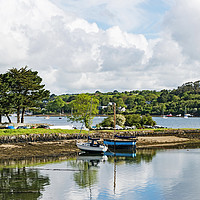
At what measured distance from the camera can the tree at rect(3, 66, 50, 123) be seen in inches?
3433

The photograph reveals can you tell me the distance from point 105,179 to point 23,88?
56808 mm

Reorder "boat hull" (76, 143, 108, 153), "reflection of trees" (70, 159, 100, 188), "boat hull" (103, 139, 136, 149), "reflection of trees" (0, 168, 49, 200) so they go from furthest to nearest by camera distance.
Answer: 1. "boat hull" (103, 139, 136, 149)
2. "boat hull" (76, 143, 108, 153)
3. "reflection of trees" (70, 159, 100, 188)
4. "reflection of trees" (0, 168, 49, 200)

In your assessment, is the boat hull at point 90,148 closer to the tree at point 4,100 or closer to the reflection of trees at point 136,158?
the reflection of trees at point 136,158

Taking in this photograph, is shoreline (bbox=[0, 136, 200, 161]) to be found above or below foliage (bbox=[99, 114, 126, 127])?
below

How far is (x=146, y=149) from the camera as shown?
223 feet

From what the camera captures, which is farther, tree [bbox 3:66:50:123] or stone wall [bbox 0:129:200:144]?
tree [bbox 3:66:50:123]

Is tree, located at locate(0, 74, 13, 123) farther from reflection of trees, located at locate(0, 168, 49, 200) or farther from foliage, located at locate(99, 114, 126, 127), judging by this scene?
reflection of trees, located at locate(0, 168, 49, 200)

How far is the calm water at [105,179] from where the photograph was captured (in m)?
33.2

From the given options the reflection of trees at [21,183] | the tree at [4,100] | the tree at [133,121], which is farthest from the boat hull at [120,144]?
the tree at [133,121]

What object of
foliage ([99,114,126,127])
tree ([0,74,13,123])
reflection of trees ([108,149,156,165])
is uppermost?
tree ([0,74,13,123])

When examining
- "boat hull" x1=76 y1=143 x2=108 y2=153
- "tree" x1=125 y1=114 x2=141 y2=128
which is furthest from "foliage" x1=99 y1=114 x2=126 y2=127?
"boat hull" x1=76 y1=143 x2=108 y2=153

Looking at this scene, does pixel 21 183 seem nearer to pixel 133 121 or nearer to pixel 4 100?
pixel 4 100

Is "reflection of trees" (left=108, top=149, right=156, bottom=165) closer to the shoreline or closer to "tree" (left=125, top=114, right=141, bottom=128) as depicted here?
the shoreline

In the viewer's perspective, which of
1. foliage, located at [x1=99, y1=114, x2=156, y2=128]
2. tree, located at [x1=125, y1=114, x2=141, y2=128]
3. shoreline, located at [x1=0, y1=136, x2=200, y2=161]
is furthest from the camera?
tree, located at [x1=125, y1=114, x2=141, y2=128]
